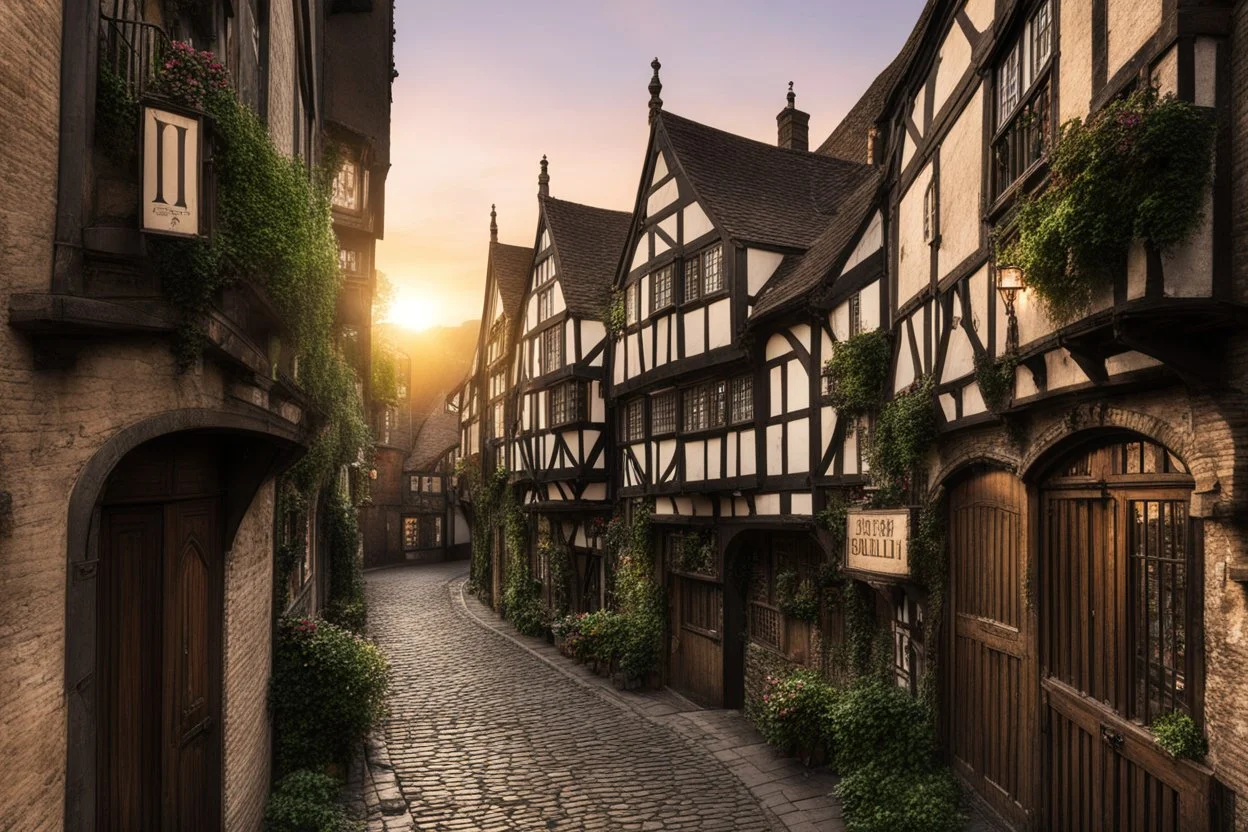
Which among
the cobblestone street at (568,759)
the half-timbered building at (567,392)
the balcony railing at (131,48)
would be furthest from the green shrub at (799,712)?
the balcony railing at (131,48)

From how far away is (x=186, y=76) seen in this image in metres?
4.39

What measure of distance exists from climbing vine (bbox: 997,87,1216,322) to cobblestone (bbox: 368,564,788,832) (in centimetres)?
644

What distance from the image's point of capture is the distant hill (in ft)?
194

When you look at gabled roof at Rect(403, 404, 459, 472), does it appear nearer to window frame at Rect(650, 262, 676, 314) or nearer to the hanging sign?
window frame at Rect(650, 262, 676, 314)

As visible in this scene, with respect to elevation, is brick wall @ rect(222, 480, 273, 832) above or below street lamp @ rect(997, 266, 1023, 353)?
below

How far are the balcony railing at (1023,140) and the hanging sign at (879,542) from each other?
11.4 ft

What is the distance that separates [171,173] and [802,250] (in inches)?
444

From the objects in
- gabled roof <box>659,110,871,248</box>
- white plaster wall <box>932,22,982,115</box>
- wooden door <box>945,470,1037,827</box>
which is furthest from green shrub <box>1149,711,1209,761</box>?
gabled roof <box>659,110,871,248</box>

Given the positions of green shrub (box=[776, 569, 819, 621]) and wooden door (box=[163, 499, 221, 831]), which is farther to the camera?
green shrub (box=[776, 569, 819, 621])

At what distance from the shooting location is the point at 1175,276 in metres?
4.58

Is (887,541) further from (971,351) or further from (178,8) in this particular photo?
(178,8)

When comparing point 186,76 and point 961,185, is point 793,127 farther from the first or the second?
point 186,76

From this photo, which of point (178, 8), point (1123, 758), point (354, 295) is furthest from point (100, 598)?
point (354, 295)

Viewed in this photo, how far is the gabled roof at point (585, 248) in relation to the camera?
65.8 feet
